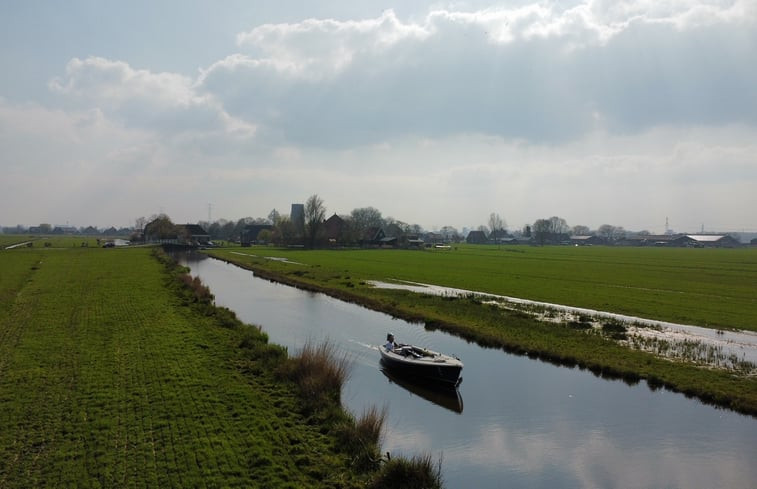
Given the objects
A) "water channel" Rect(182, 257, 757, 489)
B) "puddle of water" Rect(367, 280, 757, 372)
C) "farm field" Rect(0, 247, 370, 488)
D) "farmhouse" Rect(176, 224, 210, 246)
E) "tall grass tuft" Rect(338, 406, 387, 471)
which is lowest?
"water channel" Rect(182, 257, 757, 489)

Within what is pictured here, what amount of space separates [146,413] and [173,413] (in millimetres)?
756

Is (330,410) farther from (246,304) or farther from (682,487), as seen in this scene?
(246,304)

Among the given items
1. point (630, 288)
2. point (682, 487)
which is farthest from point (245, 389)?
point (630, 288)

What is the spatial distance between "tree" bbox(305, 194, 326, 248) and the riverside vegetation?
364ft

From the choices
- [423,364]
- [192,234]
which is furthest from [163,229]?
[423,364]

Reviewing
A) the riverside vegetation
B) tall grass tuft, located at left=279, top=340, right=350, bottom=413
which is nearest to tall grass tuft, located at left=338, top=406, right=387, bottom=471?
the riverside vegetation

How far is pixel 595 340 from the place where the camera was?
25.8m

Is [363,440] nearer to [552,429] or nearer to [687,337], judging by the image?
[552,429]

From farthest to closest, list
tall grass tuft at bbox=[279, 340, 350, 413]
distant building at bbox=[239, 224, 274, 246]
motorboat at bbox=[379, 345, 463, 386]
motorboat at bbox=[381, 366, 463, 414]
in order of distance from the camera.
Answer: distant building at bbox=[239, 224, 274, 246] < motorboat at bbox=[379, 345, 463, 386] < motorboat at bbox=[381, 366, 463, 414] < tall grass tuft at bbox=[279, 340, 350, 413]

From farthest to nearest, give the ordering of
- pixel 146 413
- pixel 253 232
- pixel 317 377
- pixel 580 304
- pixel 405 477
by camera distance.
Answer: pixel 253 232 → pixel 580 304 → pixel 317 377 → pixel 146 413 → pixel 405 477

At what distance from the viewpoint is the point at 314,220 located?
Answer: 453 ft

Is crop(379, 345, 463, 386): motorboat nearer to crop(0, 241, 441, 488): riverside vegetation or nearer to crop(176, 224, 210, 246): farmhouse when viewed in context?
crop(0, 241, 441, 488): riverside vegetation

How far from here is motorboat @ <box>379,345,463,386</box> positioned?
63.2ft

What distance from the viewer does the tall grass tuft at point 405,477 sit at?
36.1 feet
